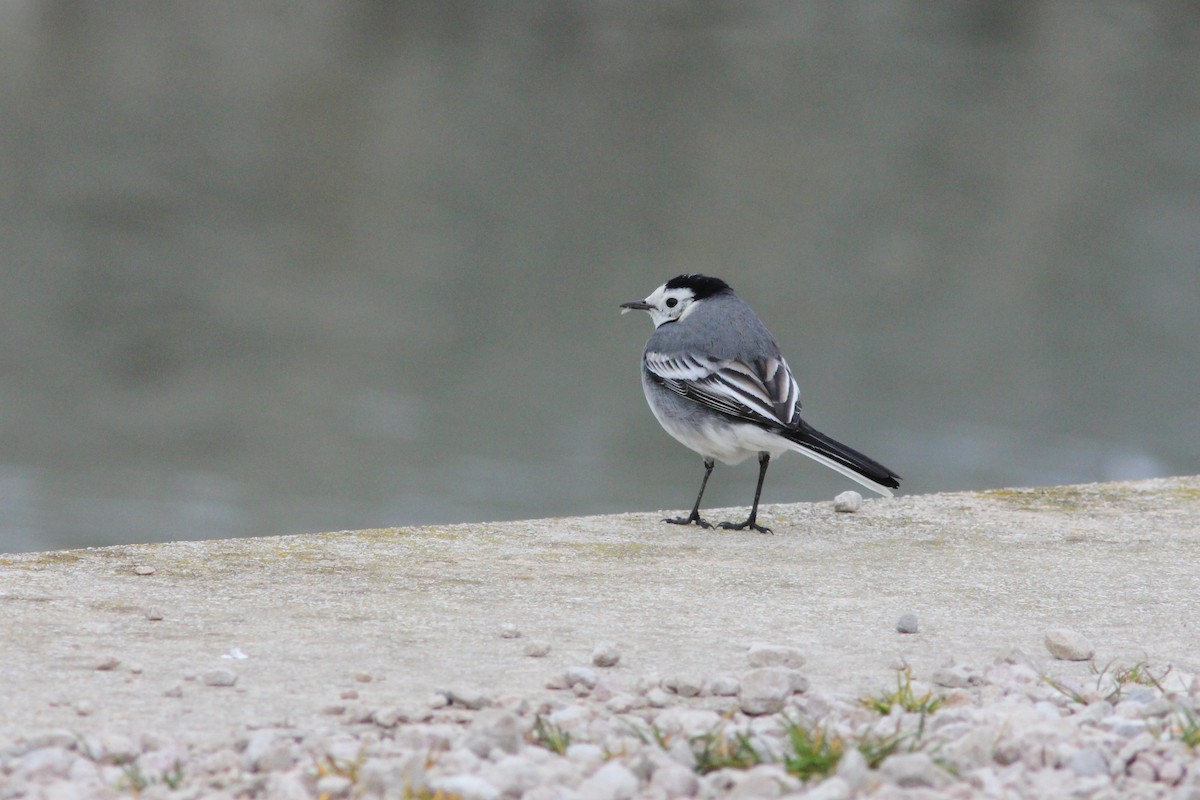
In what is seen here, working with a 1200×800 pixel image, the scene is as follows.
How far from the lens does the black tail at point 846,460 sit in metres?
5.11

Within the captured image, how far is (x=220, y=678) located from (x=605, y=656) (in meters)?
0.87

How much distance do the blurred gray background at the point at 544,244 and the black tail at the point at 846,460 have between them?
9404mm

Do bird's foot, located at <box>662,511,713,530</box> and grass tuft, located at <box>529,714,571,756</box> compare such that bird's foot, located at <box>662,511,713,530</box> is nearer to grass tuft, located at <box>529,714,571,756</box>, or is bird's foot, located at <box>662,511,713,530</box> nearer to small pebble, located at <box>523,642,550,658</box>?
small pebble, located at <box>523,642,550,658</box>

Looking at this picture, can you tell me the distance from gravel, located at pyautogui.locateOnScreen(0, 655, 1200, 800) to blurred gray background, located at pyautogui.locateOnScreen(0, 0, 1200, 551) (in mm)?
11568

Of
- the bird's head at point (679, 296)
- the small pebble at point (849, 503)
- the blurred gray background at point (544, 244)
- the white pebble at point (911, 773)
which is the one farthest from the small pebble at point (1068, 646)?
the blurred gray background at point (544, 244)

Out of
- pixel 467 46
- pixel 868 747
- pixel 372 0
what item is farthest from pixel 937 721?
pixel 372 0

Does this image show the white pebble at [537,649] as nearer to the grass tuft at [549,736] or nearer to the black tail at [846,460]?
the grass tuft at [549,736]

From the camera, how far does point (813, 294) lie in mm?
21188

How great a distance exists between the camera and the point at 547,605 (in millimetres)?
4180

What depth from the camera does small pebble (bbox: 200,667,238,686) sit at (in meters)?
3.28

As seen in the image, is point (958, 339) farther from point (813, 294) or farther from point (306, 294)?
point (306, 294)

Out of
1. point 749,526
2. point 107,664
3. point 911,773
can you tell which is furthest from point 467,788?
point 749,526

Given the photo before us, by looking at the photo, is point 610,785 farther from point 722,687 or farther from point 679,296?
point 679,296

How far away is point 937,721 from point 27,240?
23.4m
